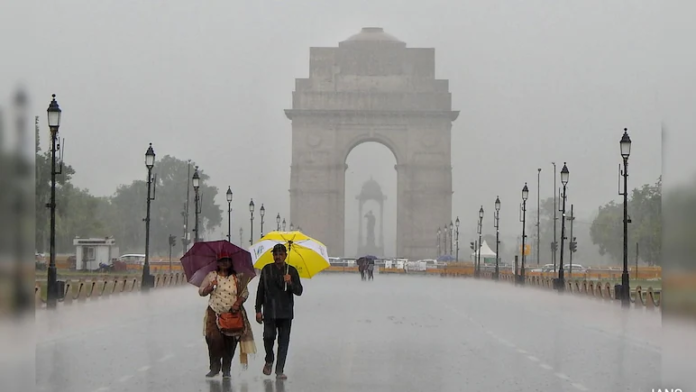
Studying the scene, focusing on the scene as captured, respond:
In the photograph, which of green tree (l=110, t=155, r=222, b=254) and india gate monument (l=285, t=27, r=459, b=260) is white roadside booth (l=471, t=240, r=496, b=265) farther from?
green tree (l=110, t=155, r=222, b=254)

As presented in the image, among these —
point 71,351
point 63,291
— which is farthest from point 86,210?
point 71,351

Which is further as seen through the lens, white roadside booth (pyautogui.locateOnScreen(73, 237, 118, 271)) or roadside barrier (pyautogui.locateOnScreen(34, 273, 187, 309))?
white roadside booth (pyautogui.locateOnScreen(73, 237, 118, 271))

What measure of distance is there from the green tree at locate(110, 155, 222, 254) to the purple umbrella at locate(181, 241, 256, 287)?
143 m

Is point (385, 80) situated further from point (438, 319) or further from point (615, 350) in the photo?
point (615, 350)

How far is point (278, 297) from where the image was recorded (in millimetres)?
12023

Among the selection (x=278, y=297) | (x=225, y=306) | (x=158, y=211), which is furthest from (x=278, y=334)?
(x=158, y=211)

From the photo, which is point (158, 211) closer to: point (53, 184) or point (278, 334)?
point (53, 184)

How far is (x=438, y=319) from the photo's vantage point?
26.6 meters

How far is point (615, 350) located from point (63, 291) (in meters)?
19.7

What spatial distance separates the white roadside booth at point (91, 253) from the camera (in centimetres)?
7169

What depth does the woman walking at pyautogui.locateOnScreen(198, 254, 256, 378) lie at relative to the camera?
37.6ft

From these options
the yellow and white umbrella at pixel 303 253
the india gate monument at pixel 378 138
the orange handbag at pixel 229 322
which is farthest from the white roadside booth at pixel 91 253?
the orange handbag at pixel 229 322

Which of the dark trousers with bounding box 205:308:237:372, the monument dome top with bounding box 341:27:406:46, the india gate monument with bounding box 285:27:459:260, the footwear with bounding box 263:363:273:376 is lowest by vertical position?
the footwear with bounding box 263:363:273:376

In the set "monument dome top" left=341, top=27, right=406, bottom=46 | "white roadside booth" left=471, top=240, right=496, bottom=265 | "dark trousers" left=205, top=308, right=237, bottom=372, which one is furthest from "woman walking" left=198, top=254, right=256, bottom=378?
"monument dome top" left=341, top=27, right=406, bottom=46
